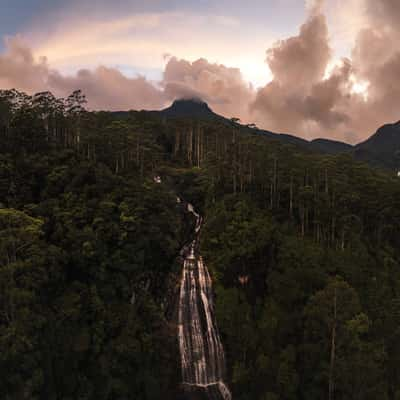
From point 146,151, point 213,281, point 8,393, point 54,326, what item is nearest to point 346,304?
point 213,281

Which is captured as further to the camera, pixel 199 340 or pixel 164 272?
pixel 164 272

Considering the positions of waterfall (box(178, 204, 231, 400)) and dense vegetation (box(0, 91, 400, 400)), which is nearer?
dense vegetation (box(0, 91, 400, 400))

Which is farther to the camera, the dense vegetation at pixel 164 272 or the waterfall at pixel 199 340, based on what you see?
the waterfall at pixel 199 340

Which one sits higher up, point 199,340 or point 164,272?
point 164,272
